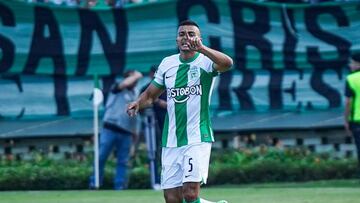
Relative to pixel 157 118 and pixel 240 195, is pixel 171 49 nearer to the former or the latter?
pixel 157 118

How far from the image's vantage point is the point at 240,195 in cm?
1947

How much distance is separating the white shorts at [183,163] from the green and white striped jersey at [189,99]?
66mm

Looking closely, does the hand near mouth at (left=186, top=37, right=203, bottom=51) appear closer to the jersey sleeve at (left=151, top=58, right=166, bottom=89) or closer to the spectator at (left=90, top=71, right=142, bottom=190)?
the jersey sleeve at (left=151, top=58, right=166, bottom=89)

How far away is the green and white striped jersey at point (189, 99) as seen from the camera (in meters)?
13.1

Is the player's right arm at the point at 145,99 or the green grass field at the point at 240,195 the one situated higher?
the player's right arm at the point at 145,99

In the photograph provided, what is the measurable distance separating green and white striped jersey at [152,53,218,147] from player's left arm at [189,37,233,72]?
22cm

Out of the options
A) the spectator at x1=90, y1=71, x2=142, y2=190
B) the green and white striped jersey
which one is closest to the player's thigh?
the green and white striped jersey

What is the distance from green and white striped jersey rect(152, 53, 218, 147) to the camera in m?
13.1

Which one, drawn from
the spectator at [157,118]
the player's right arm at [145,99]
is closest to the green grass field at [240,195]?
the spectator at [157,118]

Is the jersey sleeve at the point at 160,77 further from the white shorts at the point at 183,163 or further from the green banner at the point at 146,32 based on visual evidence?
the green banner at the point at 146,32

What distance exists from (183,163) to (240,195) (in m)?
6.57

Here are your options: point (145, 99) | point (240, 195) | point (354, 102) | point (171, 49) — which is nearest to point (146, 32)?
point (171, 49)

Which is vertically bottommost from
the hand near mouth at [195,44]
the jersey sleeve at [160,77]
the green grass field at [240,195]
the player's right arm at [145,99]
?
the green grass field at [240,195]

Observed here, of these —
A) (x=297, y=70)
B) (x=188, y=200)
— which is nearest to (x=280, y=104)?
(x=297, y=70)
